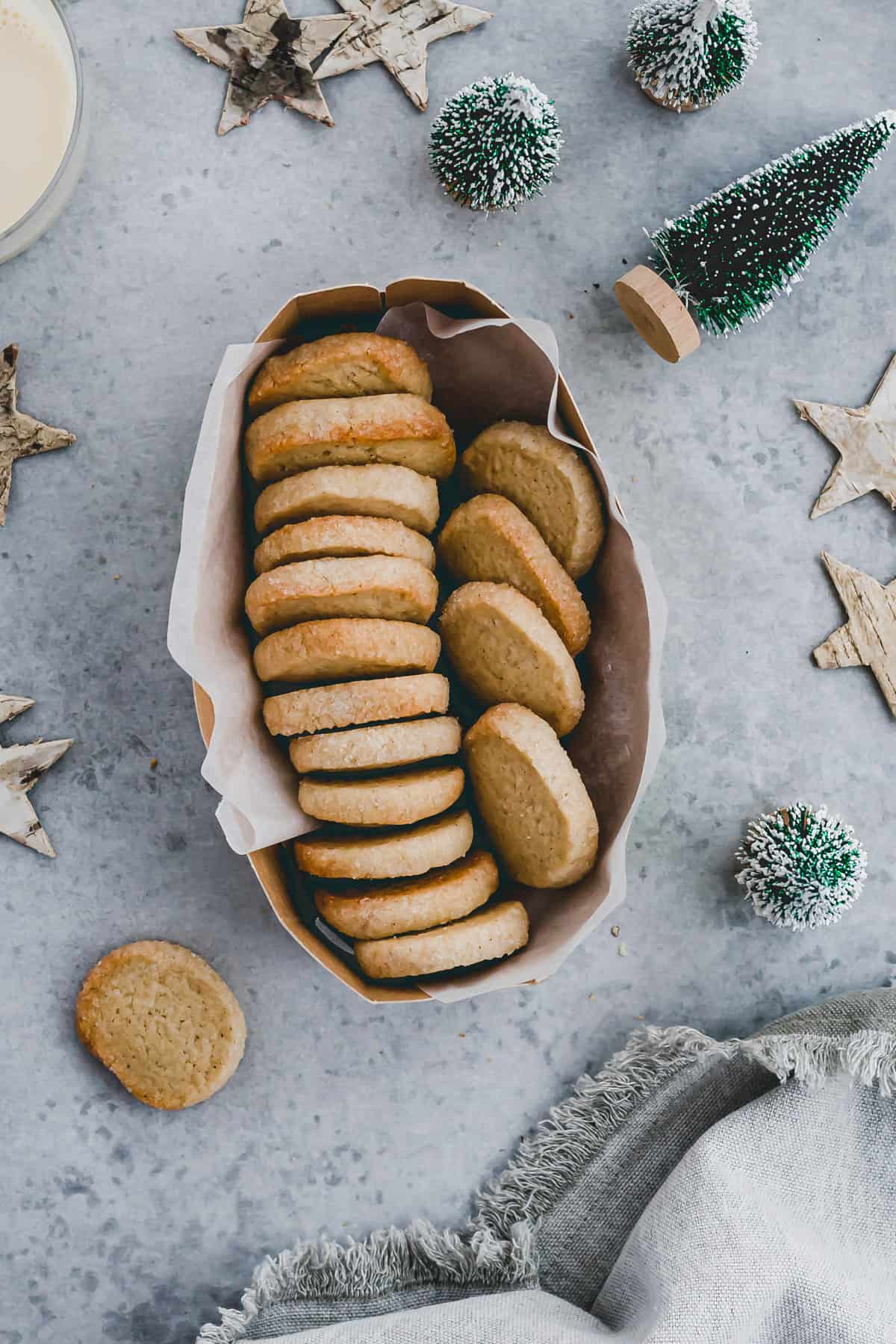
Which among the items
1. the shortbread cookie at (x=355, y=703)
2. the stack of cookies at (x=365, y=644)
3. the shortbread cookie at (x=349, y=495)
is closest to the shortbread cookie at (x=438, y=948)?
the stack of cookies at (x=365, y=644)

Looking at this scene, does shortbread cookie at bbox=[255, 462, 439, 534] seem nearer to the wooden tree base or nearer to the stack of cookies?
the stack of cookies

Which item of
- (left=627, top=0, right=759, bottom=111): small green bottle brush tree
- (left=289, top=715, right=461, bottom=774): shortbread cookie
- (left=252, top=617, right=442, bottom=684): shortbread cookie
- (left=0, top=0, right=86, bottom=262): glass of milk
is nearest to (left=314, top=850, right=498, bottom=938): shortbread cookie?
(left=289, top=715, right=461, bottom=774): shortbread cookie

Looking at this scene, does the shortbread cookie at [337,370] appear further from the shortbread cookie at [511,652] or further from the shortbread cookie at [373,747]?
the shortbread cookie at [373,747]

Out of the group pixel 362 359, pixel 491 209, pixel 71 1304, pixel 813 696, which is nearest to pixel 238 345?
pixel 362 359

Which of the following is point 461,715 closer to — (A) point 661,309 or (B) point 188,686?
(B) point 188,686

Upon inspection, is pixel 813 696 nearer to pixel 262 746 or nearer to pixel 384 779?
pixel 384 779
